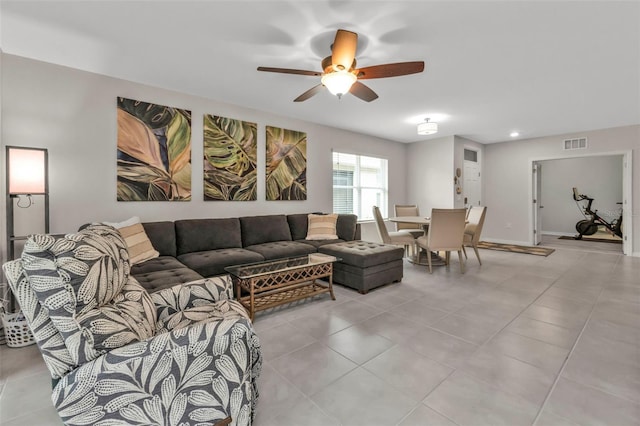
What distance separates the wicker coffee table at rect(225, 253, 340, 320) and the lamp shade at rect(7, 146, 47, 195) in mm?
1744

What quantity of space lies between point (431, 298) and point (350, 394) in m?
1.84

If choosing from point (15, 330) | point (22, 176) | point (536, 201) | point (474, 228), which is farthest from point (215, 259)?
point (536, 201)

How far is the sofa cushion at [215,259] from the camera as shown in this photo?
289 cm

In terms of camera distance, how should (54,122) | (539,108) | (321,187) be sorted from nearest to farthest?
(54,122) < (539,108) < (321,187)

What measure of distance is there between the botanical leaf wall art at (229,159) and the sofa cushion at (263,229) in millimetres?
412

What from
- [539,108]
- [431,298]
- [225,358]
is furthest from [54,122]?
[539,108]

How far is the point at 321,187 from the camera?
17.2 ft

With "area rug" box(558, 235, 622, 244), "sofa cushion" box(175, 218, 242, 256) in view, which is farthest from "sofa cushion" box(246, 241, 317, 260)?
"area rug" box(558, 235, 622, 244)

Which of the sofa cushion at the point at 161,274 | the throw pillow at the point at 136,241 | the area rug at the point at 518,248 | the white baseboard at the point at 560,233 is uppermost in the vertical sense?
the throw pillow at the point at 136,241

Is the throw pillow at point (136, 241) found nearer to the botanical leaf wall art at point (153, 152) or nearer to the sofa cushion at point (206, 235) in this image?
the sofa cushion at point (206, 235)

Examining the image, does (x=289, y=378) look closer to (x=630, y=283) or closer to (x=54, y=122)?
(x=54, y=122)

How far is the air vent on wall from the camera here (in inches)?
227

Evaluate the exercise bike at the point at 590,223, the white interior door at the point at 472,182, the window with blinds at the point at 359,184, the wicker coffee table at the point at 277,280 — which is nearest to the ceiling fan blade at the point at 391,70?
the wicker coffee table at the point at 277,280

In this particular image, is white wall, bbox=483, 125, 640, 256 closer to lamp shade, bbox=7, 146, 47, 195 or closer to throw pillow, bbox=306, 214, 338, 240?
throw pillow, bbox=306, 214, 338, 240
